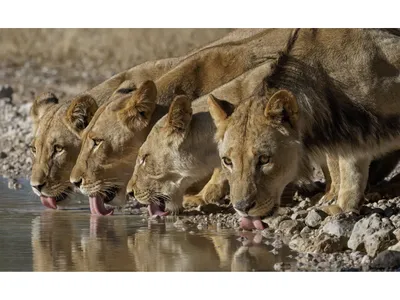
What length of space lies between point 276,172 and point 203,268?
80 cm

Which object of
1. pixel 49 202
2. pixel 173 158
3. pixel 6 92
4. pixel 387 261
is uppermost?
→ pixel 6 92

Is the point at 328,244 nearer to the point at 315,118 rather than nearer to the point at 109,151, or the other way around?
the point at 315,118

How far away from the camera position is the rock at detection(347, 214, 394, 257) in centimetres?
727

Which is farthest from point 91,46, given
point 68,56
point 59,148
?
point 59,148

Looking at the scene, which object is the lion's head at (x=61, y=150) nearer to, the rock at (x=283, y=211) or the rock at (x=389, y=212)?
the rock at (x=283, y=211)

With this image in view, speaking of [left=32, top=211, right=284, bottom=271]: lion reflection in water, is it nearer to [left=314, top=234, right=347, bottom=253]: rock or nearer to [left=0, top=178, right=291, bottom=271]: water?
[left=0, top=178, right=291, bottom=271]: water

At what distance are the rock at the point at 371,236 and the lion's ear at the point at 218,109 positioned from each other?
38.7 inches

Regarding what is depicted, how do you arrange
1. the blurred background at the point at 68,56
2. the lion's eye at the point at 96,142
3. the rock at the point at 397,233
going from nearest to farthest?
1. the rock at the point at 397,233
2. the lion's eye at the point at 96,142
3. the blurred background at the point at 68,56

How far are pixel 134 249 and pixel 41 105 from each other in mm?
2218

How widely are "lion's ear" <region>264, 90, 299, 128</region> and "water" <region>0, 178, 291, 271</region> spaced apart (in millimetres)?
680

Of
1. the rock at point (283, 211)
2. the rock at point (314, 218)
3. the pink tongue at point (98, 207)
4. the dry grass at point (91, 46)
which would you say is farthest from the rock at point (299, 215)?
the dry grass at point (91, 46)

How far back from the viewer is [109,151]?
28.6 ft

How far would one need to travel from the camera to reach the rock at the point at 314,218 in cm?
803
